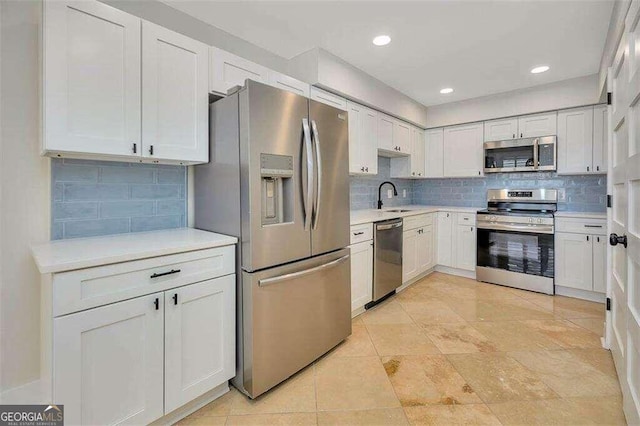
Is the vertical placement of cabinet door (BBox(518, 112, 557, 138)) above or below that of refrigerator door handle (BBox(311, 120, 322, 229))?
above

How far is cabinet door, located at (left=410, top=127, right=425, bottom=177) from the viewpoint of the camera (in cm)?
435

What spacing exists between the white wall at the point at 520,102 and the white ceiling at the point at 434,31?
188mm

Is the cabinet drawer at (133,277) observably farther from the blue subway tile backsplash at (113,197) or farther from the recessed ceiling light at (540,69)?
the recessed ceiling light at (540,69)

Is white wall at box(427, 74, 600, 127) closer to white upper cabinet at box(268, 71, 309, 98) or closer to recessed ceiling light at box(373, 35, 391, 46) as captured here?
recessed ceiling light at box(373, 35, 391, 46)

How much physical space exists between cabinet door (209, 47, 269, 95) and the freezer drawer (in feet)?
4.25

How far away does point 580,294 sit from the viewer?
Result: 3.30m

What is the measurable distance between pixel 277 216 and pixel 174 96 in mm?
965

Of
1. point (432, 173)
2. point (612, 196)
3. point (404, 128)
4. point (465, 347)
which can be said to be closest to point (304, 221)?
point (465, 347)

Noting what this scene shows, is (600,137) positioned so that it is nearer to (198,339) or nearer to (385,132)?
(385,132)

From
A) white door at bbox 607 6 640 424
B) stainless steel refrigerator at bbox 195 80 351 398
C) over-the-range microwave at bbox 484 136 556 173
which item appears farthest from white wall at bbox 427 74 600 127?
stainless steel refrigerator at bbox 195 80 351 398

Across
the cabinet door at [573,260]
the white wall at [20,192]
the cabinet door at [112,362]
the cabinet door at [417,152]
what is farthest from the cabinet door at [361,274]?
→ the cabinet door at [573,260]

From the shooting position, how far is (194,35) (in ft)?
7.20

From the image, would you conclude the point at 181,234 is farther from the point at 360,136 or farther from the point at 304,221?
the point at 360,136

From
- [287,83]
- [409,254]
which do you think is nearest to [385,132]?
[409,254]
